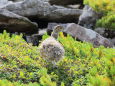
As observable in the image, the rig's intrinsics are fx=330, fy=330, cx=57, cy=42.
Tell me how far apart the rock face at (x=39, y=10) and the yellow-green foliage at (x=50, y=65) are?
6.27m

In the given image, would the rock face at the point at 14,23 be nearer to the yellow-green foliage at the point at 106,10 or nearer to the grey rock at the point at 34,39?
the grey rock at the point at 34,39

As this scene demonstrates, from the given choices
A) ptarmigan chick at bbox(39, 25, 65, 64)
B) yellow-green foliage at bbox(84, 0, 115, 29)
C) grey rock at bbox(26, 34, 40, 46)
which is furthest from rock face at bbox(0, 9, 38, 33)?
ptarmigan chick at bbox(39, 25, 65, 64)

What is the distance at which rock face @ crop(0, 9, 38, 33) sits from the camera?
13.7 m

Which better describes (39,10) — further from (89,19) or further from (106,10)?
(106,10)

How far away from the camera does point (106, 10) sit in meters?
14.0

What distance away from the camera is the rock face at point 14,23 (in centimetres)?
1370

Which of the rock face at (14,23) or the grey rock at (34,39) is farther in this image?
the rock face at (14,23)

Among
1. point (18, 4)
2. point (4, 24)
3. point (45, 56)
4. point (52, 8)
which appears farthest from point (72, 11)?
point (45, 56)

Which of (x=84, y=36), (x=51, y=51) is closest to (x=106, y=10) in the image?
(x=84, y=36)

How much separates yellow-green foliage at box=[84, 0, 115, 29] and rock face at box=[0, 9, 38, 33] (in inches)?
109

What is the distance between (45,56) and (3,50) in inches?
47.1

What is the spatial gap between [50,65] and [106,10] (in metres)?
7.32

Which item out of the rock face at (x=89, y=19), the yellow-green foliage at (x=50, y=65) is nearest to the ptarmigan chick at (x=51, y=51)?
the yellow-green foliage at (x=50, y=65)

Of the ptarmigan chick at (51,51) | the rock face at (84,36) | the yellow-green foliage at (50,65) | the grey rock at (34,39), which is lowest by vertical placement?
the grey rock at (34,39)
